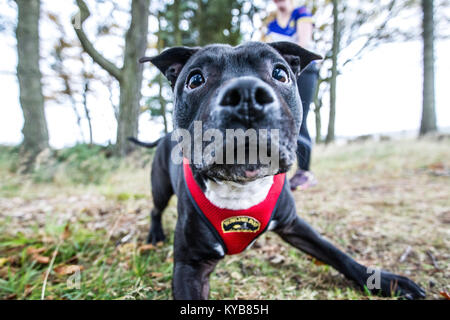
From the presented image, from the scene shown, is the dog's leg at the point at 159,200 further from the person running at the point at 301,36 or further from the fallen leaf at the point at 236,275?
the person running at the point at 301,36

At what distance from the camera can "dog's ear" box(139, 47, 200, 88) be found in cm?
165

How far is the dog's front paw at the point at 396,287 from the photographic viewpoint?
1.66 meters

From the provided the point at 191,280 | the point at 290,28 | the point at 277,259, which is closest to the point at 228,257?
the point at 277,259

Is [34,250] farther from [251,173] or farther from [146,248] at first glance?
[251,173]

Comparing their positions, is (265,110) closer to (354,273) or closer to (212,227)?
(212,227)

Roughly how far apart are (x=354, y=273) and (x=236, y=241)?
93 centimetres

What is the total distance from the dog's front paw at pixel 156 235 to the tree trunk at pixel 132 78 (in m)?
4.72

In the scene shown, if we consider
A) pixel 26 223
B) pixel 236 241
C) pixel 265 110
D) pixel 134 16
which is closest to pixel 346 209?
pixel 236 241

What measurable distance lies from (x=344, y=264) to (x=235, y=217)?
963mm

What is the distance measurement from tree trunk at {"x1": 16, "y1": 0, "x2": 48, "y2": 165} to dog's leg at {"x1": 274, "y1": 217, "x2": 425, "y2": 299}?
6.84m

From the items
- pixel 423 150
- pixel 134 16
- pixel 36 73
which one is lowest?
pixel 423 150

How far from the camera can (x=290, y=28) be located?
2.92m

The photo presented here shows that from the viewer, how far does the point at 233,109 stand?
102 centimetres
